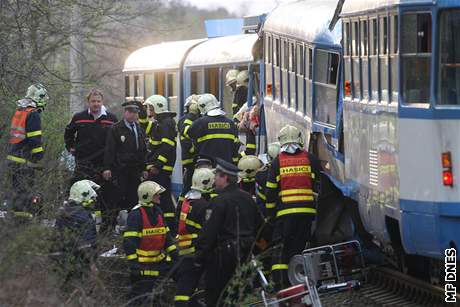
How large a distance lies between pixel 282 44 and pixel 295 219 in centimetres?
542

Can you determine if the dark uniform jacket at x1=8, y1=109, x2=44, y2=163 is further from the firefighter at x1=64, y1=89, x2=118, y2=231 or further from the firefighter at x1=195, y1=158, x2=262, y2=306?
the firefighter at x1=195, y1=158, x2=262, y2=306

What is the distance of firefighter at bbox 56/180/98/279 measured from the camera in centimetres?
1059

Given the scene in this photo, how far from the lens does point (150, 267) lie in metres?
12.5

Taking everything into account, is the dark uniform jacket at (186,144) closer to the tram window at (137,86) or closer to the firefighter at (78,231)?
the firefighter at (78,231)

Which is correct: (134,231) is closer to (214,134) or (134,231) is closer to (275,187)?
(275,187)

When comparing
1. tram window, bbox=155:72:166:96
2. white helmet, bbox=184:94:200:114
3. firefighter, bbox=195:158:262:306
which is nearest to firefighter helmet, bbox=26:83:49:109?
white helmet, bbox=184:94:200:114

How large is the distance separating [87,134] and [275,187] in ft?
14.1

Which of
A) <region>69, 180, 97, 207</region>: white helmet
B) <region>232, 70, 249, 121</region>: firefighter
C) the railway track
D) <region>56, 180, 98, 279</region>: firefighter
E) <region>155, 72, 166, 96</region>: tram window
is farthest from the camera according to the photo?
<region>155, 72, 166, 96</region>: tram window

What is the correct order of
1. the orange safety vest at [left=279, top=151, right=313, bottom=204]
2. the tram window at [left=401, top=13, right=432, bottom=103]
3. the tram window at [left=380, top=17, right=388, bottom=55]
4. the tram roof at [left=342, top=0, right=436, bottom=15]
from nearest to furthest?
the tram window at [left=401, top=13, right=432, bottom=103]
the tram roof at [left=342, top=0, right=436, bottom=15]
the tram window at [left=380, top=17, right=388, bottom=55]
the orange safety vest at [left=279, top=151, right=313, bottom=204]

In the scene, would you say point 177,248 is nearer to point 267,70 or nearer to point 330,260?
point 330,260

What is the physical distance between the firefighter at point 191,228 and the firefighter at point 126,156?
10.7 feet

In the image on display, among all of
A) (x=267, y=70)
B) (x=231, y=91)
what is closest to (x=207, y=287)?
(x=267, y=70)

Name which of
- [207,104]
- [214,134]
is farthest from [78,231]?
[207,104]

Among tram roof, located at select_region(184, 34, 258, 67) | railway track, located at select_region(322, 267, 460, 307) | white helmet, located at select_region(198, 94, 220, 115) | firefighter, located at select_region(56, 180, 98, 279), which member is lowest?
railway track, located at select_region(322, 267, 460, 307)
